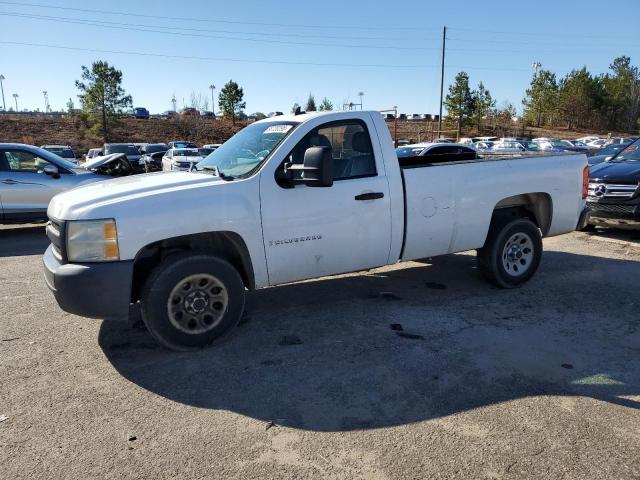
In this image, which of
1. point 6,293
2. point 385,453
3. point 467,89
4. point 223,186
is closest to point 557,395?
point 385,453

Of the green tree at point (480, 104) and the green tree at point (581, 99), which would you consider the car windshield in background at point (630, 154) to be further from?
the green tree at point (581, 99)

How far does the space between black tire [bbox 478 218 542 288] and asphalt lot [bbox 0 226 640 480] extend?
8.8 inches

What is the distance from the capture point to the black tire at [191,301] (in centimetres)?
405

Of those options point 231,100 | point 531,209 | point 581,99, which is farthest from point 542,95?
point 531,209

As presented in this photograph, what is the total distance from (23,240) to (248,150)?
6997 mm

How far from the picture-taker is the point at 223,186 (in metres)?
4.23

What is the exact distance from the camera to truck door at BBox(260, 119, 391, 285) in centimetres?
443

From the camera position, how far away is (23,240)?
967 centimetres

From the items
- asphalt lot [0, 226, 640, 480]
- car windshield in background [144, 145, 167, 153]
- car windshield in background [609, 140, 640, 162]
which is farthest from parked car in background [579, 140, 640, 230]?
car windshield in background [144, 145, 167, 153]

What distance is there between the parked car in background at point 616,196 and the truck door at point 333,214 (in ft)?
16.5

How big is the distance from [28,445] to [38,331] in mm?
2058

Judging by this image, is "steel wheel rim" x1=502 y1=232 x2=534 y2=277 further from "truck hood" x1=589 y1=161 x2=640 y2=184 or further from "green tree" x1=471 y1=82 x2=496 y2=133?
"green tree" x1=471 y1=82 x2=496 y2=133

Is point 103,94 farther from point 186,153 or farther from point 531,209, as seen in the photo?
point 531,209

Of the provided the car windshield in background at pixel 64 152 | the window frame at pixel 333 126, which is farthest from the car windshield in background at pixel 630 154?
the car windshield in background at pixel 64 152
